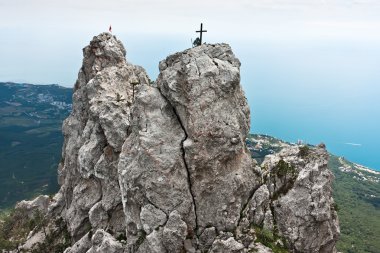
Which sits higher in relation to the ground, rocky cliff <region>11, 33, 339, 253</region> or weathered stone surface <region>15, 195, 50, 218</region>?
rocky cliff <region>11, 33, 339, 253</region>

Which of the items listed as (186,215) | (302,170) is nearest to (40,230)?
(186,215)

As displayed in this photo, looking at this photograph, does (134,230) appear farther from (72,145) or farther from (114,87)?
Answer: (72,145)

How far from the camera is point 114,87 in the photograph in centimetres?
5531

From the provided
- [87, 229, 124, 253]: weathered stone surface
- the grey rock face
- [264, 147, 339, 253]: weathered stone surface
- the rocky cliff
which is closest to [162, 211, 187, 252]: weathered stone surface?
the rocky cliff

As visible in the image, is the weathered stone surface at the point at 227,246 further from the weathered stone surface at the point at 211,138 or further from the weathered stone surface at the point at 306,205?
the weathered stone surface at the point at 306,205

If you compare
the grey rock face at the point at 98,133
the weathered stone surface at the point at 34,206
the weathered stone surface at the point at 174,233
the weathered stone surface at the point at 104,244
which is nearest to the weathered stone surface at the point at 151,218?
the weathered stone surface at the point at 174,233

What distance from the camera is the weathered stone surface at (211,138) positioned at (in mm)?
38969

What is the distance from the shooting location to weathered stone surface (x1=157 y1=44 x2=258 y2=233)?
39.0 metres

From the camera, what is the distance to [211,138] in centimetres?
3894

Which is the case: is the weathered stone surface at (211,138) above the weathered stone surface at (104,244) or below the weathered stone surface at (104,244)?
Answer: above

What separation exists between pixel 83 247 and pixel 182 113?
2192 centimetres

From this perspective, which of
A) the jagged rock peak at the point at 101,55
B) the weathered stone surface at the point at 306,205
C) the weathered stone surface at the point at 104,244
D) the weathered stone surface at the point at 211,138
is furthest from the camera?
the jagged rock peak at the point at 101,55

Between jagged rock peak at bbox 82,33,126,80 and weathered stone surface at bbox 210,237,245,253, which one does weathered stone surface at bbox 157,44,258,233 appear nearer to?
weathered stone surface at bbox 210,237,245,253

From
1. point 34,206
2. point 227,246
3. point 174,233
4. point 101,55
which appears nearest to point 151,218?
point 174,233
